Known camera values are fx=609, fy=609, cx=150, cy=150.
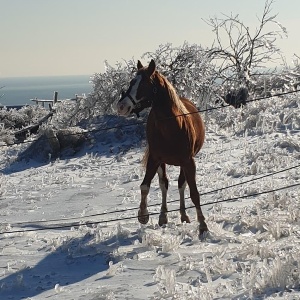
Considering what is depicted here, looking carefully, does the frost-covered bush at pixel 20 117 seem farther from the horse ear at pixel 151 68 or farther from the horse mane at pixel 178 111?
the horse ear at pixel 151 68

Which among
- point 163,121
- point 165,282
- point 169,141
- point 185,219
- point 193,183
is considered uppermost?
point 163,121

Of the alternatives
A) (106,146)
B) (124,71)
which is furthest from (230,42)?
(106,146)

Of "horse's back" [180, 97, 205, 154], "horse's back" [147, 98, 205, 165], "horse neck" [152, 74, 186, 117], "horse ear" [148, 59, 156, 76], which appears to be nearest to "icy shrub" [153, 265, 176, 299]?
"horse's back" [147, 98, 205, 165]

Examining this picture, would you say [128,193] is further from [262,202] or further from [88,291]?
[88,291]

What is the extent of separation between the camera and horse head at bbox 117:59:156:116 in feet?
22.9

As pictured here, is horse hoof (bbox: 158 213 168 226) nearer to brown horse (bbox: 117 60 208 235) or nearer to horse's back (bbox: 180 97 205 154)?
brown horse (bbox: 117 60 208 235)

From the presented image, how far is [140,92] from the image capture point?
7.07 m

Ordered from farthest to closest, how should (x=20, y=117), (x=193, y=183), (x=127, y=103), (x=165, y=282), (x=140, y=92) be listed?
1. (x=20, y=117)
2. (x=193, y=183)
3. (x=140, y=92)
4. (x=127, y=103)
5. (x=165, y=282)

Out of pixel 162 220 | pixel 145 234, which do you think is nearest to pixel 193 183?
pixel 162 220

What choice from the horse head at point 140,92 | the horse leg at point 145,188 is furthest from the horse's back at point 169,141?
the horse head at point 140,92

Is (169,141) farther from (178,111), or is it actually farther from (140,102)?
(140,102)

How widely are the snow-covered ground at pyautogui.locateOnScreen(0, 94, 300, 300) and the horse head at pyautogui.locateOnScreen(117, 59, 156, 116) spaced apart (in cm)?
147

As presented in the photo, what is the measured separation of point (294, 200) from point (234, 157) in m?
4.83

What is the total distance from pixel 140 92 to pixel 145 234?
5.41 ft
